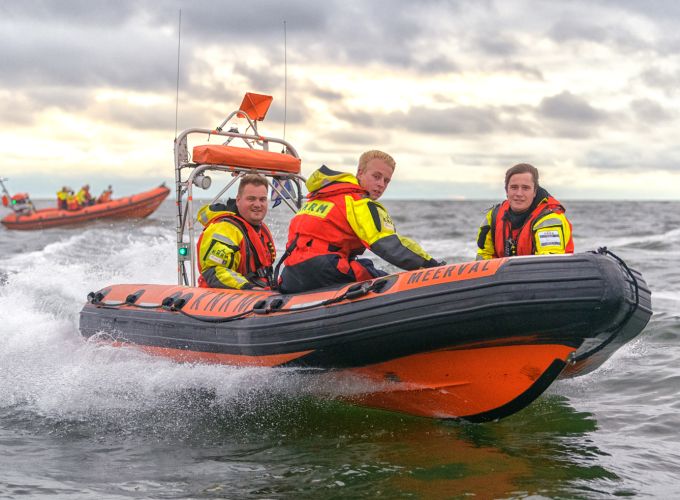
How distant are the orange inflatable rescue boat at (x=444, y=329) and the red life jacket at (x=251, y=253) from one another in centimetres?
52

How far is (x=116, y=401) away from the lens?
14.4 feet

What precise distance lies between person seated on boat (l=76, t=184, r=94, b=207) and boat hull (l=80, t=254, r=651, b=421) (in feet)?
68.1

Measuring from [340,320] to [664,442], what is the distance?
5.54 feet

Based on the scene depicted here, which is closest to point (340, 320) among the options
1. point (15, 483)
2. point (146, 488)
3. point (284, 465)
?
point (284, 465)

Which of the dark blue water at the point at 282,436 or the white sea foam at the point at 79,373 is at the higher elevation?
the white sea foam at the point at 79,373

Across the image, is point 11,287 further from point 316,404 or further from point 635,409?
point 635,409

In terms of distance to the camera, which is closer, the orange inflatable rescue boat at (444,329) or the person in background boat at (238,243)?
the orange inflatable rescue boat at (444,329)

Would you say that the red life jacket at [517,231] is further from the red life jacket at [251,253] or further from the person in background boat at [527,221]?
the red life jacket at [251,253]

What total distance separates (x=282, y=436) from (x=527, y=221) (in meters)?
1.78

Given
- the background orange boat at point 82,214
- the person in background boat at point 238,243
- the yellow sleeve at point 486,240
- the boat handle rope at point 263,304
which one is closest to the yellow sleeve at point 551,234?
A: the yellow sleeve at point 486,240

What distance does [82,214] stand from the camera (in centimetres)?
2286

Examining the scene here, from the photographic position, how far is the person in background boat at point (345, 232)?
3.95 m

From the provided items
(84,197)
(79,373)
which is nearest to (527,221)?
(79,373)

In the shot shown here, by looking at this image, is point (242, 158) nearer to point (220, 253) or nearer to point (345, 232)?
point (220, 253)
